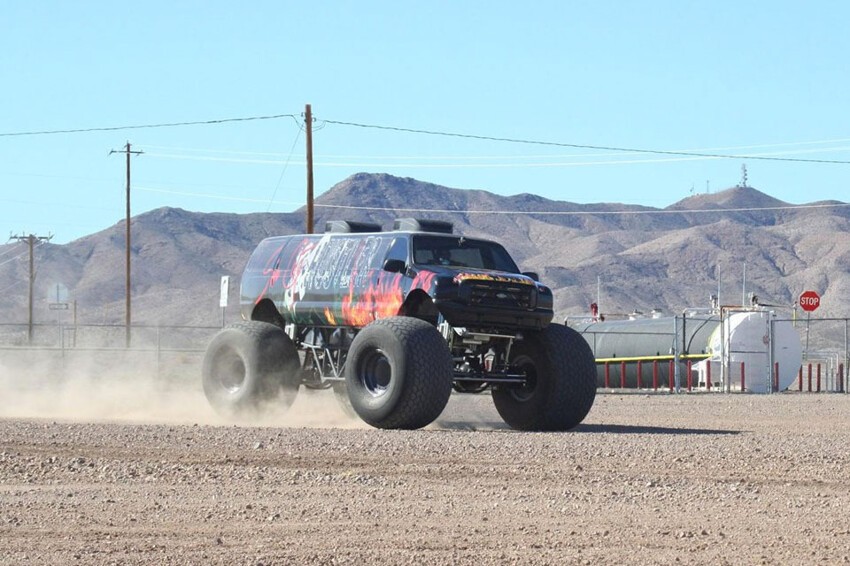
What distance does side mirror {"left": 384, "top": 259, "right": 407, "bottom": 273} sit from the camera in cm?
2066

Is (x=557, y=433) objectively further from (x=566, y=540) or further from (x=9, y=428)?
(x=566, y=540)

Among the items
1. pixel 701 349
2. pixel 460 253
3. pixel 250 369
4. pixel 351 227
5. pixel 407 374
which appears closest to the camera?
pixel 407 374

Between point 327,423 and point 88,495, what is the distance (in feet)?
33.9

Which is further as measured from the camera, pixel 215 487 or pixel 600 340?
pixel 600 340

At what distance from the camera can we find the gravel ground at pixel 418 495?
32.2 feet

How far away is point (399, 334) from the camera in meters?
19.3

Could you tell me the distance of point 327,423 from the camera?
894 inches

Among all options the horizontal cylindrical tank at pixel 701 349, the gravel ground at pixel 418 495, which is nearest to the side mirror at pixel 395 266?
the gravel ground at pixel 418 495

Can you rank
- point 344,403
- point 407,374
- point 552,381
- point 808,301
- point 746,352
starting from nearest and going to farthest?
A: point 407,374 < point 552,381 < point 344,403 < point 746,352 < point 808,301

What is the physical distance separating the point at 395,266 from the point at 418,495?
8276mm

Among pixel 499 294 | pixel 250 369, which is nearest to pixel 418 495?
pixel 499 294

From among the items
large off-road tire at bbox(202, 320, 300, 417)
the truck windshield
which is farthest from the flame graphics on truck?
large off-road tire at bbox(202, 320, 300, 417)

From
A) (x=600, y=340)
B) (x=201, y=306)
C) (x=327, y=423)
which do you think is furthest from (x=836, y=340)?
(x=327, y=423)

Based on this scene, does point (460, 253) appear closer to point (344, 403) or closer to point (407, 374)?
point (407, 374)
